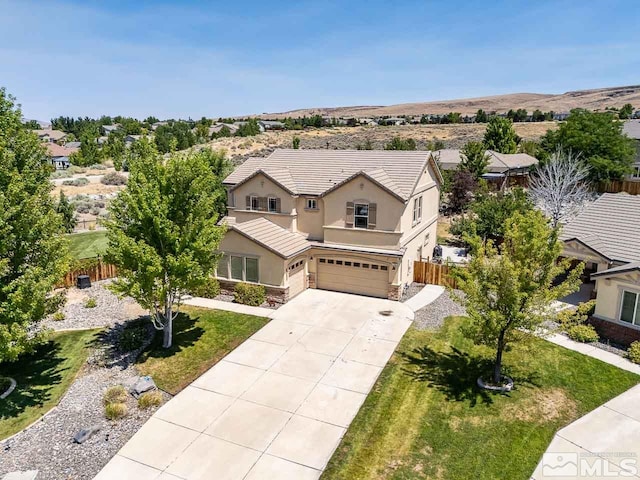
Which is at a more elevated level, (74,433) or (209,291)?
(209,291)

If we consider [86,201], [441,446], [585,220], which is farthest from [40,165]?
[86,201]

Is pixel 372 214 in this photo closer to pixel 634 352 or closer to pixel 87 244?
pixel 634 352

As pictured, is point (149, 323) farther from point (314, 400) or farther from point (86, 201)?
point (86, 201)

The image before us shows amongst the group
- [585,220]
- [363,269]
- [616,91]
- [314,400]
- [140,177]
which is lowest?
[314,400]

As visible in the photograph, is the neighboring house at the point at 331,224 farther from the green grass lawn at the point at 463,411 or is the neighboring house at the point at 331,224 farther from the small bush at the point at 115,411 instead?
the small bush at the point at 115,411

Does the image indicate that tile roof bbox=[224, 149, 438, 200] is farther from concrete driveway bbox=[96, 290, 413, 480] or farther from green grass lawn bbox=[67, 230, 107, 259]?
green grass lawn bbox=[67, 230, 107, 259]

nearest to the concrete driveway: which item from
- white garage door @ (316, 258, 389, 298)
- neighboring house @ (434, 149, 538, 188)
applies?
white garage door @ (316, 258, 389, 298)

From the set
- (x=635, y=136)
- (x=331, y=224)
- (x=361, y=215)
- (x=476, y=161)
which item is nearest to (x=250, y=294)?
(x=331, y=224)
